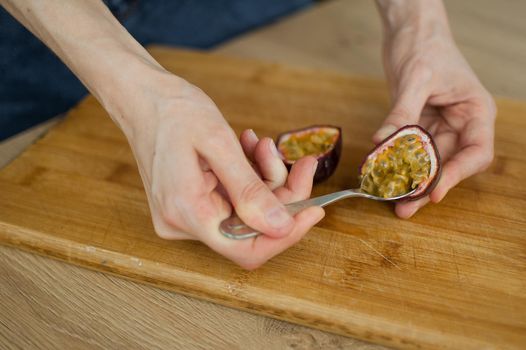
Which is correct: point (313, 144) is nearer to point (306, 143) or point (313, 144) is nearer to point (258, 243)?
point (306, 143)

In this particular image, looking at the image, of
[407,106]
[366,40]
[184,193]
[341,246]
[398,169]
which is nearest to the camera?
[184,193]

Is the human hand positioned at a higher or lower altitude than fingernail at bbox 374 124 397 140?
lower

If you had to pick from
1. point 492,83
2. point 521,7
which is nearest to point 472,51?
point 492,83

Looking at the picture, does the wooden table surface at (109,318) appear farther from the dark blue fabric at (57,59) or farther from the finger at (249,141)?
the dark blue fabric at (57,59)

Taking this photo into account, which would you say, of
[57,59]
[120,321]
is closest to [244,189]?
[120,321]

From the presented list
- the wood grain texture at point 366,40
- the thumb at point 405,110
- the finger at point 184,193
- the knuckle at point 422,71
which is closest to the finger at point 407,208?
the thumb at point 405,110

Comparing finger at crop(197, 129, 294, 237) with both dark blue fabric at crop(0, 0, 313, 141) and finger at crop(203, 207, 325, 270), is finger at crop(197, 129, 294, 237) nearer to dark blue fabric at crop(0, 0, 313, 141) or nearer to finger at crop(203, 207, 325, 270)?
finger at crop(203, 207, 325, 270)

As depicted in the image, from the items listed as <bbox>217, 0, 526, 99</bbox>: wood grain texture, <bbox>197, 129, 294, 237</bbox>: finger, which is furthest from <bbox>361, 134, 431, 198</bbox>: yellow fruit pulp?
<bbox>217, 0, 526, 99</bbox>: wood grain texture
